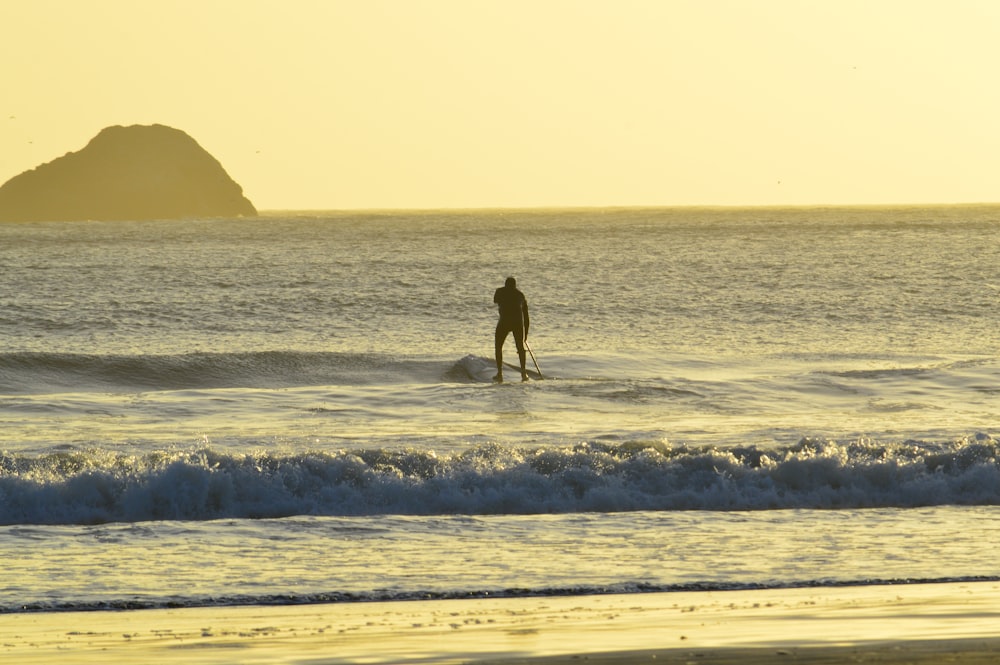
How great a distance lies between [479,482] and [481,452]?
3.00 feet

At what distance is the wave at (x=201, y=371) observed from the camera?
24312mm

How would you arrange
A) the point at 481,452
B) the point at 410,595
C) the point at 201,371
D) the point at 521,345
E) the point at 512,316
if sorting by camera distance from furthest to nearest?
1. the point at 201,371
2. the point at 521,345
3. the point at 512,316
4. the point at 481,452
5. the point at 410,595

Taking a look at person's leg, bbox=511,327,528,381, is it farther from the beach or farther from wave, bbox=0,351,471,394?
wave, bbox=0,351,471,394

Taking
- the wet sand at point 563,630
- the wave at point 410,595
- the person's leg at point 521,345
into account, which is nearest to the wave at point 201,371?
the person's leg at point 521,345

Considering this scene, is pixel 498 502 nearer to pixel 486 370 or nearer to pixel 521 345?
pixel 521 345

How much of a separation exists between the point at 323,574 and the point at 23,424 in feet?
32.2

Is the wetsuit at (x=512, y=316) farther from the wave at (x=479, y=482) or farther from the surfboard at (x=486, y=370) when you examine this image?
the wave at (x=479, y=482)

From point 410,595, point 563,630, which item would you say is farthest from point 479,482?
point 563,630

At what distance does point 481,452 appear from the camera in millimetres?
13789

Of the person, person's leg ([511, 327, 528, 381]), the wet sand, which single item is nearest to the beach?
the wet sand

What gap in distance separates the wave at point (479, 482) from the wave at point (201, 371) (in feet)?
34.7

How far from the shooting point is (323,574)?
9.28m

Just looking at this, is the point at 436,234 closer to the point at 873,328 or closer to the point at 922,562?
the point at 873,328

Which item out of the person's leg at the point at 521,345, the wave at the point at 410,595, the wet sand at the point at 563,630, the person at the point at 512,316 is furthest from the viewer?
the person's leg at the point at 521,345
